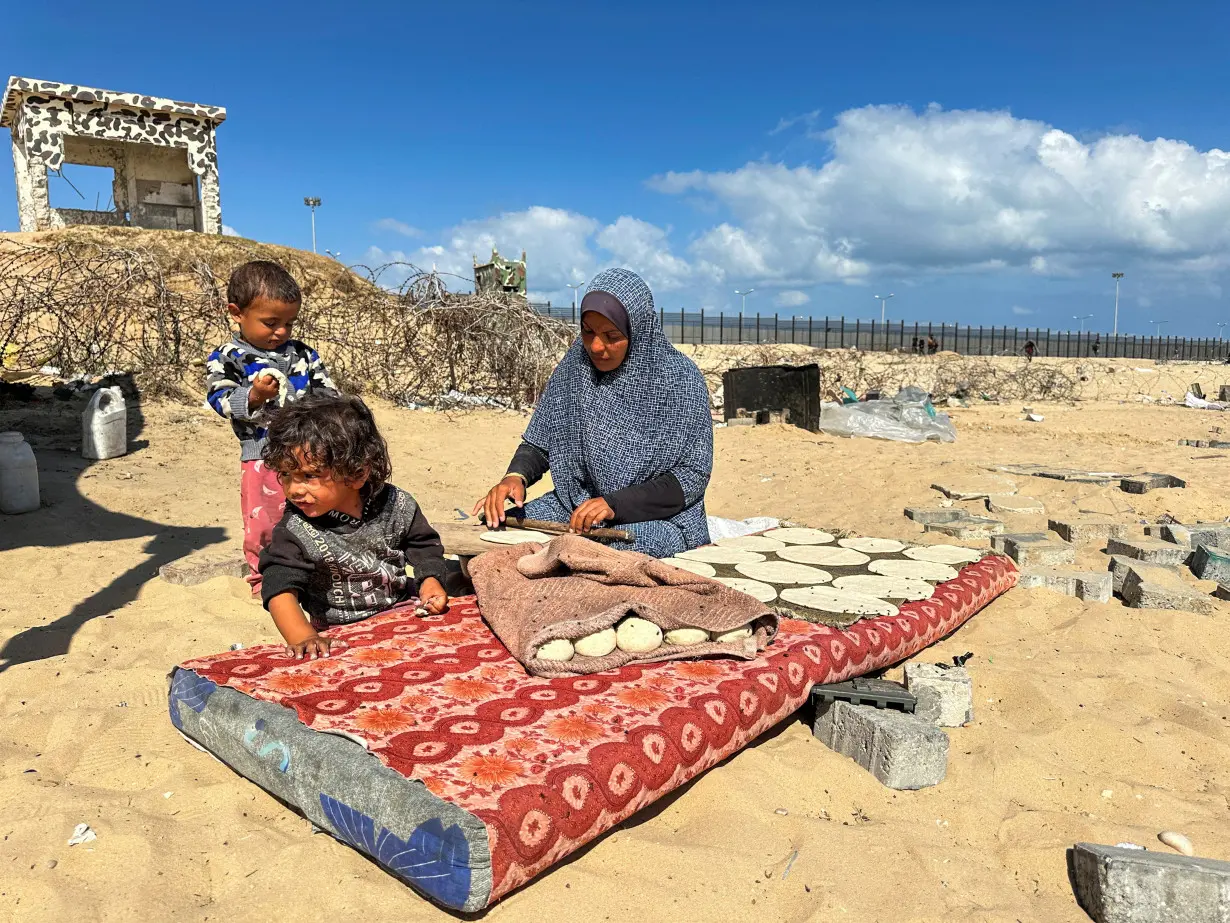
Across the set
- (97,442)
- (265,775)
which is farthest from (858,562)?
(97,442)

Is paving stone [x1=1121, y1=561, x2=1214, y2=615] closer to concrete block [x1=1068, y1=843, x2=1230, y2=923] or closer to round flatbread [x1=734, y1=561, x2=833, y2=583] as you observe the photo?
round flatbread [x1=734, y1=561, x2=833, y2=583]

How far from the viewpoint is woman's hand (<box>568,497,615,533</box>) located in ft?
9.80

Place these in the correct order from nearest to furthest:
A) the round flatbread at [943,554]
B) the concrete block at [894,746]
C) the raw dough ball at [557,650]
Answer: the concrete block at [894,746]
the raw dough ball at [557,650]
the round flatbread at [943,554]

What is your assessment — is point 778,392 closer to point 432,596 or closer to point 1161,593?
point 1161,593

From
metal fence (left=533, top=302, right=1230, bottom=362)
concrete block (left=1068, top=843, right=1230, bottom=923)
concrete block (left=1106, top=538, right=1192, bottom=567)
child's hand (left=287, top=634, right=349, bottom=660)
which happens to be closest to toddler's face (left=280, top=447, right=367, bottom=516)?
child's hand (left=287, top=634, right=349, bottom=660)

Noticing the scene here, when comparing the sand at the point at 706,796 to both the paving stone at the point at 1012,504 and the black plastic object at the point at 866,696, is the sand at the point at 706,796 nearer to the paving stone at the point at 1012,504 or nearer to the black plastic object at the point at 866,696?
the black plastic object at the point at 866,696

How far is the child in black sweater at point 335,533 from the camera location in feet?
7.88

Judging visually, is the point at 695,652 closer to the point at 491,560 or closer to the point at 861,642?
the point at 861,642

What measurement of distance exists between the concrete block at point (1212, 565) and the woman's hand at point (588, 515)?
10.9 ft

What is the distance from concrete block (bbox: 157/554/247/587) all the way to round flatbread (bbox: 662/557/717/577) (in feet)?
7.15

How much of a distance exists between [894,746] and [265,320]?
105 inches

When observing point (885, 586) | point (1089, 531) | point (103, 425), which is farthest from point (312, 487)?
point (103, 425)

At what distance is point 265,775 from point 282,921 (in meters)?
0.44

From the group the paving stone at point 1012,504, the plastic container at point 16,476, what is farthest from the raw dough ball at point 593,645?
the paving stone at point 1012,504
